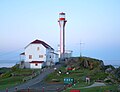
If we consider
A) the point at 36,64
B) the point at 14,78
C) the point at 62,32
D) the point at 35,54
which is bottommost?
the point at 14,78

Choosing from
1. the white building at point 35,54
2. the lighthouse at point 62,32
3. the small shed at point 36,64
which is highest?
the lighthouse at point 62,32

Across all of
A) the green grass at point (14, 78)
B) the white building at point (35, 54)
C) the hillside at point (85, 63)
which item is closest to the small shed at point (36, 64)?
the white building at point (35, 54)

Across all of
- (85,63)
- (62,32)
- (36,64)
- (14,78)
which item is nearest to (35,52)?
(36,64)

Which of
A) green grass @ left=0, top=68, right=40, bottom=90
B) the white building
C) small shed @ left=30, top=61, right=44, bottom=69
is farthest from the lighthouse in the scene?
green grass @ left=0, top=68, right=40, bottom=90

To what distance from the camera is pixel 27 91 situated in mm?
33500

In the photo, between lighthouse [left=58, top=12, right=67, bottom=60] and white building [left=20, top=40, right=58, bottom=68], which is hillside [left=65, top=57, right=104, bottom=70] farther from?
lighthouse [left=58, top=12, right=67, bottom=60]

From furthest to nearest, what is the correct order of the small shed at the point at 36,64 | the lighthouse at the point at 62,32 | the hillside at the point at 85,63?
the lighthouse at the point at 62,32 → the small shed at the point at 36,64 → the hillside at the point at 85,63

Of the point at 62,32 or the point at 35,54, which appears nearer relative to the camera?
the point at 35,54

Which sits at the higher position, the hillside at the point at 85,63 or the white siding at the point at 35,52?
the white siding at the point at 35,52

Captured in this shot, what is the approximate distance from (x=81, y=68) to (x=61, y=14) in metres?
21.6

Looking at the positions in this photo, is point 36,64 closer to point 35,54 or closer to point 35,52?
point 35,54

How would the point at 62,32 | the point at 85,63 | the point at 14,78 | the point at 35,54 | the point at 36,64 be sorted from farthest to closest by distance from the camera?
the point at 62,32, the point at 35,54, the point at 36,64, the point at 85,63, the point at 14,78

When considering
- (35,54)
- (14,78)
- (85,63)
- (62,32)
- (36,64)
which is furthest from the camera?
(62,32)

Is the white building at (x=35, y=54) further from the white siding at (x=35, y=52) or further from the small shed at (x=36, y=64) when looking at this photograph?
the small shed at (x=36, y=64)
